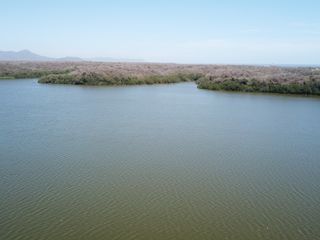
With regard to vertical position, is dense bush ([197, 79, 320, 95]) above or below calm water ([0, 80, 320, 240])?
A: above

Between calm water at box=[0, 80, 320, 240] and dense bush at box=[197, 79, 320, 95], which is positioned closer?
calm water at box=[0, 80, 320, 240]

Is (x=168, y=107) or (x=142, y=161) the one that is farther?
(x=168, y=107)

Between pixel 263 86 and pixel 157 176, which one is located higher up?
pixel 263 86

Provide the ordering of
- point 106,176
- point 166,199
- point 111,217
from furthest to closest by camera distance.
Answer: point 106,176, point 166,199, point 111,217

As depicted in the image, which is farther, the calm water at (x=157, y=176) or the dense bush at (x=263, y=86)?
the dense bush at (x=263, y=86)

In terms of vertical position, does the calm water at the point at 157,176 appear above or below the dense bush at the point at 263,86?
below

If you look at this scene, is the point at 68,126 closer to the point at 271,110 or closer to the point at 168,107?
the point at 168,107

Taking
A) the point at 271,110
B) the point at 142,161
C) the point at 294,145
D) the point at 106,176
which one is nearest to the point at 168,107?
the point at 271,110

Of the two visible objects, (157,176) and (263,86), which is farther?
(263,86)
